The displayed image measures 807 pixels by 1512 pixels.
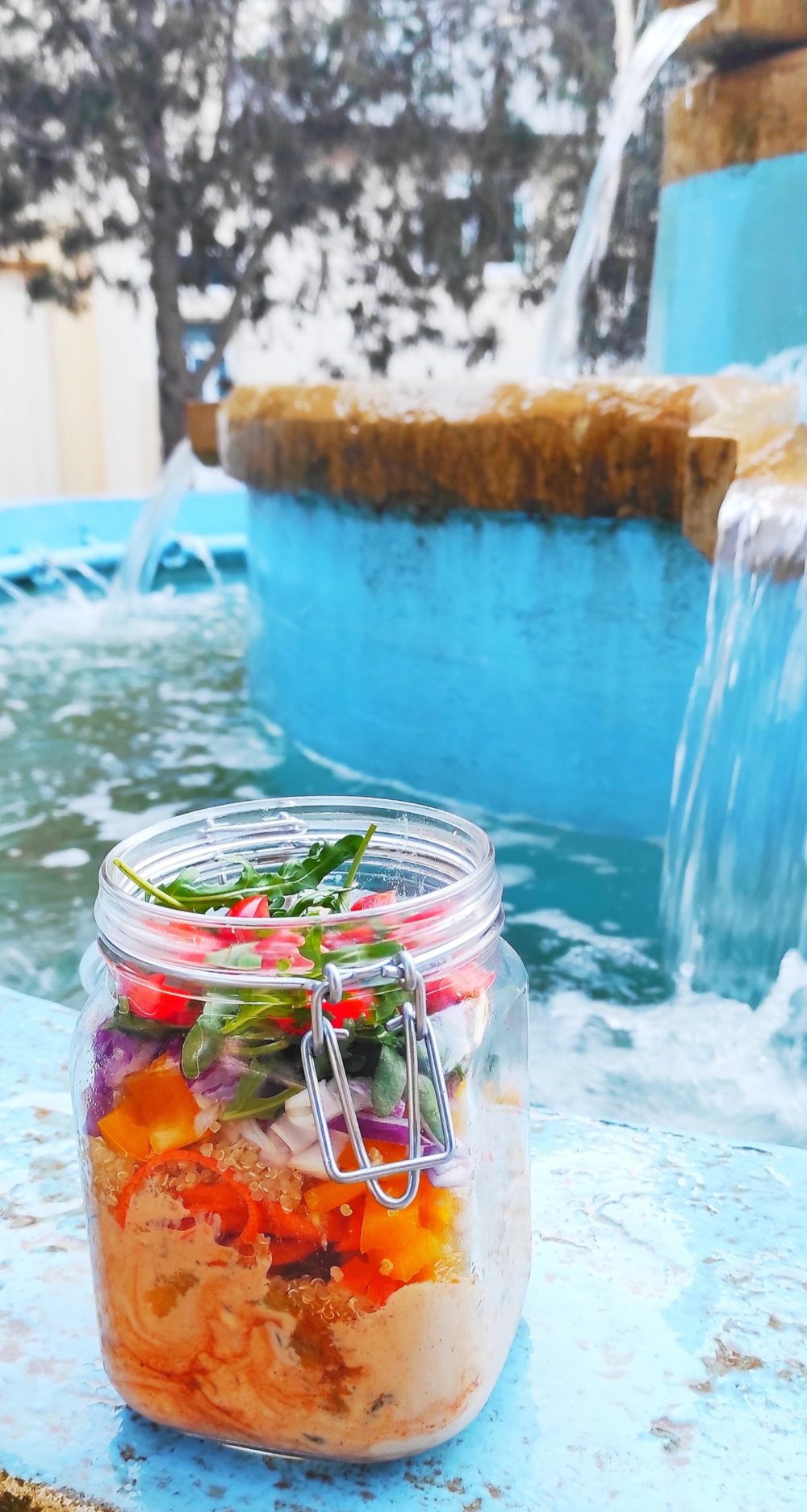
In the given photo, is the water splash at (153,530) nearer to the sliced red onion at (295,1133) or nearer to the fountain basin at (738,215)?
the fountain basin at (738,215)

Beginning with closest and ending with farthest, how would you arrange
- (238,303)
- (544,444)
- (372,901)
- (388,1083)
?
(388,1083)
(372,901)
(544,444)
(238,303)

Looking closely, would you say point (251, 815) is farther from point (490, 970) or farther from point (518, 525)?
point (518, 525)

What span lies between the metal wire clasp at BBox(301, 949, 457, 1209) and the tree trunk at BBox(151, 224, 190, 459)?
10658mm

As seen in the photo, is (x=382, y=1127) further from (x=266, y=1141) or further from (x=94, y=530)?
(x=94, y=530)

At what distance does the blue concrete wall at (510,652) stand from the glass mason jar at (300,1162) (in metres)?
2.08

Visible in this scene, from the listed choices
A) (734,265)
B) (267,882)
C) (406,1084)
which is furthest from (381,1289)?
(734,265)

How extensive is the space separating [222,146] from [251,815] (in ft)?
36.6

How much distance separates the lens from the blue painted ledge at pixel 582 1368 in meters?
0.65

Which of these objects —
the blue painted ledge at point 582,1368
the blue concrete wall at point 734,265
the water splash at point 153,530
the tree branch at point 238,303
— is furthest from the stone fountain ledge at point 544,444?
the tree branch at point 238,303

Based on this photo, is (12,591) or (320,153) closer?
(12,591)

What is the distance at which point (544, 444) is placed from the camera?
2.54 metres

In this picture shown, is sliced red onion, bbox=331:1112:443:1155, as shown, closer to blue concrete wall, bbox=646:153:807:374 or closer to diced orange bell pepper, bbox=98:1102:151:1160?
diced orange bell pepper, bbox=98:1102:151:1160

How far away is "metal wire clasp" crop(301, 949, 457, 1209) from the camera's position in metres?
0.56

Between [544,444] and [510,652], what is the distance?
54cm
